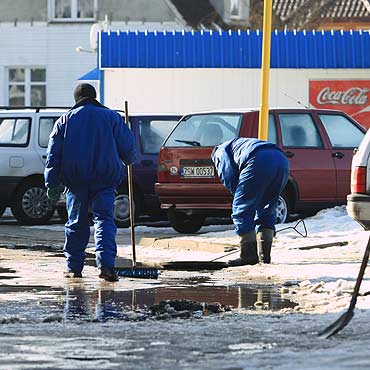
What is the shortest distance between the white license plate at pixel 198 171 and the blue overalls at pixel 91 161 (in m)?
5.41

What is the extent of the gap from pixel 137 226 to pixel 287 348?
41.5 ft

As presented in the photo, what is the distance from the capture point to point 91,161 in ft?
40.4

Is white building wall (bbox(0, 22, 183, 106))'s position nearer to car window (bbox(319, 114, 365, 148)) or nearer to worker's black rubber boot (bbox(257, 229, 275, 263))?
car window (bbox(319, 114, 365, 148))

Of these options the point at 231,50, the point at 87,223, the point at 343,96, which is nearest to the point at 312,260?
the point at 87,223

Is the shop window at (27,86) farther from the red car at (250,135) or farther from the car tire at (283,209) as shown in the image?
the car tire at (283,209)

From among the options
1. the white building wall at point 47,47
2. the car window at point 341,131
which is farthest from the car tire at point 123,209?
the white building wall at point 47,47

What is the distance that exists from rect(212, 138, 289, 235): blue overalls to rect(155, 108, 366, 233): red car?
412 centimetres

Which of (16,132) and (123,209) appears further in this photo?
(16,132)

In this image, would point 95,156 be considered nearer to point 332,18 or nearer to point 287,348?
point 287,348

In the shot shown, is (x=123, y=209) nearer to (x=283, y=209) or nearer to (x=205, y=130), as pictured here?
(x=205, y=130)

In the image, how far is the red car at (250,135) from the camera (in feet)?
58.7

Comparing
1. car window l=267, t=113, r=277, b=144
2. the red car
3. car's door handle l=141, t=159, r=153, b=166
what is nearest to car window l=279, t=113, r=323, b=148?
the red car

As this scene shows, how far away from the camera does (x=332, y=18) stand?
168 ft

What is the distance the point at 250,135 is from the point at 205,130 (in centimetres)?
61
